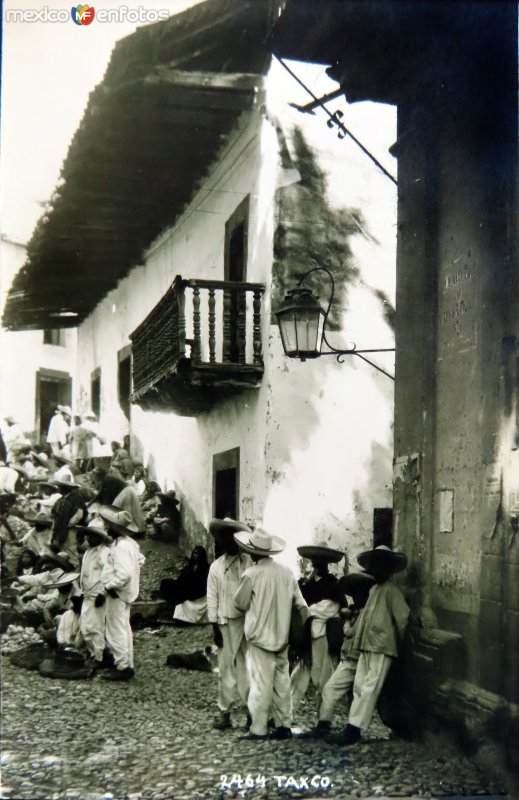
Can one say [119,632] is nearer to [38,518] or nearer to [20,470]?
[38,518]

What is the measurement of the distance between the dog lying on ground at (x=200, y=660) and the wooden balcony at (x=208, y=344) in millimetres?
2313

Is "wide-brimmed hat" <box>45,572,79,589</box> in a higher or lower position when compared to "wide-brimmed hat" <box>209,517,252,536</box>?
lower

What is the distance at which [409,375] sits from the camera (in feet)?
23.7

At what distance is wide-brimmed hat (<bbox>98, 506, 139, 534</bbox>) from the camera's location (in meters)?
8.50

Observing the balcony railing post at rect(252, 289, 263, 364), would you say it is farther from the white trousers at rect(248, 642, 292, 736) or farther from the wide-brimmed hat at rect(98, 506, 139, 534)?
the white trousers at rect(248, 642, 292, 736)

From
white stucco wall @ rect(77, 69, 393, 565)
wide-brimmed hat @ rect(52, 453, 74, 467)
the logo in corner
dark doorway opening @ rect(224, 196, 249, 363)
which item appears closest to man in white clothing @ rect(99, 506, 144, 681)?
wide-brimmed hat @ rect(52, 453, 74, 467)

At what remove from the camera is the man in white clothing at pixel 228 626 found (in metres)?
7.45

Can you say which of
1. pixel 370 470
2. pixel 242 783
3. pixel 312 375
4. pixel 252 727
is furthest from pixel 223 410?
pixel 242 783

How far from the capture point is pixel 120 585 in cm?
835

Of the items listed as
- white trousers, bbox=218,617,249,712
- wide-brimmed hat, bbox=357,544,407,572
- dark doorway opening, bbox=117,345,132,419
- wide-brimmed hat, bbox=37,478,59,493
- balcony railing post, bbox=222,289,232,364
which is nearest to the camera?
wide-brimmed hat, bbox=357,544,407,572

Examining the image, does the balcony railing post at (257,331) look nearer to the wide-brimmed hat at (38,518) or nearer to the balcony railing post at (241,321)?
the balcony railing post at (241,321)

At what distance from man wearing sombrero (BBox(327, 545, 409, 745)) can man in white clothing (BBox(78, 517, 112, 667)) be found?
2.51 meters

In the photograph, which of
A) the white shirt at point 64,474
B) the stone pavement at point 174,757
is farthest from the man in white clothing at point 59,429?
the stone pavement at point 174,757

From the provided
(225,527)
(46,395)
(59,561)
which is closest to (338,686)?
(225,527)
